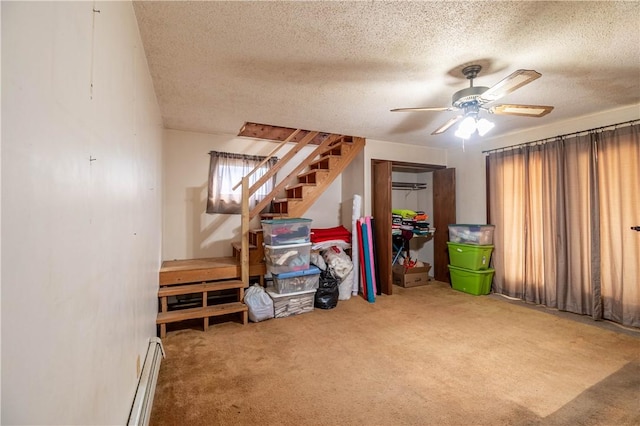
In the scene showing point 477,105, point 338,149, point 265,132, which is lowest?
point 477,105

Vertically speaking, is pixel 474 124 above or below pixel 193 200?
above

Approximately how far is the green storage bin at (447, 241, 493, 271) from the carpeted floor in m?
0.93

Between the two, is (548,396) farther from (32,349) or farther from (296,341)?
(32,349)

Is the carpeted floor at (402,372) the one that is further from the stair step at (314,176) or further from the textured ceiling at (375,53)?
the textured ceiling at (375,53)

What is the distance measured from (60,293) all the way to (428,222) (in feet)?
17.5

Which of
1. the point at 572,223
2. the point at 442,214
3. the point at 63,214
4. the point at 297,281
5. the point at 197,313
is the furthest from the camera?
the point at 442,214

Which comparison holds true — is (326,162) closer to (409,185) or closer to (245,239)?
(245,239)

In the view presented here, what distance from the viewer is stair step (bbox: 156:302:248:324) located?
2.77 metres

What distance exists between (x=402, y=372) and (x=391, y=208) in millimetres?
2476

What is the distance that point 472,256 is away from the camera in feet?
13.5

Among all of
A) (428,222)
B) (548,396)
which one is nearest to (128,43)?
(548,396)

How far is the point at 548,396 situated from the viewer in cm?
181

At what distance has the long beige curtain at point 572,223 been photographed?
9.46 feet

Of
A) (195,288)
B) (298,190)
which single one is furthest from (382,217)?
(195,288)
